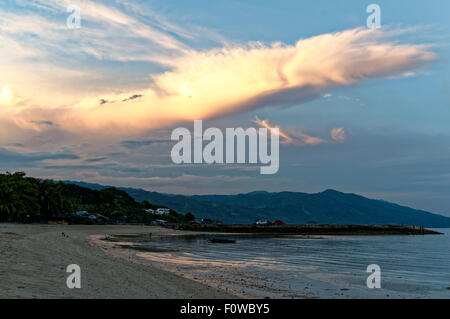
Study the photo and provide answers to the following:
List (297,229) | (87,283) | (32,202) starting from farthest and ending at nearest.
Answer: (297,229) → (32,202) → (87,283)

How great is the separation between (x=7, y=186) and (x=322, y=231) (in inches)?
5210

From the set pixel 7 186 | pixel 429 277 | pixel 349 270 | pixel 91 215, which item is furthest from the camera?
pixel 91 215

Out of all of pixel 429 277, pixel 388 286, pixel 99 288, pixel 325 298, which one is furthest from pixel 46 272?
pixel 429 277

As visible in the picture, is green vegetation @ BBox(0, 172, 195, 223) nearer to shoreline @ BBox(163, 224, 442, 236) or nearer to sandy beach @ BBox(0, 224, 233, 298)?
shoreline @ BBox(163, 224, 442, 236)

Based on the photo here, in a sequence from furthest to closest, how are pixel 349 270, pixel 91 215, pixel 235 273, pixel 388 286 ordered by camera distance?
pixel 91 215, pixel 349 270, pixel 235 273, pixel 388 286

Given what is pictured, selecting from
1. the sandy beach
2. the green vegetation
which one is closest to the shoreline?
the green vegetation

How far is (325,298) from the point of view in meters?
23.5

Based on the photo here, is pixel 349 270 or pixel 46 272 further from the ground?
pixel 46 272

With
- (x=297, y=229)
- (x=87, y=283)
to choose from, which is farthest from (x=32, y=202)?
(x=297, y=229)

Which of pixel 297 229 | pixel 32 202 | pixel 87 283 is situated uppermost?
pixel 32 202

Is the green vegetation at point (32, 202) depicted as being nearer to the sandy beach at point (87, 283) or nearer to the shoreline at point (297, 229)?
the shoreline at point (297, 229)

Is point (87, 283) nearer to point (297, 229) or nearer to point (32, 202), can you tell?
point (32, 202)
